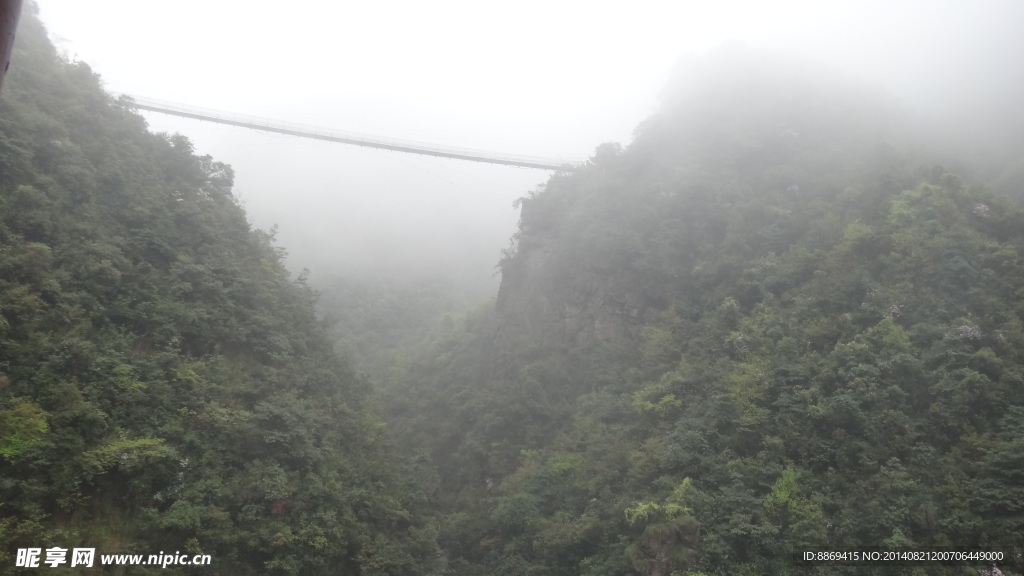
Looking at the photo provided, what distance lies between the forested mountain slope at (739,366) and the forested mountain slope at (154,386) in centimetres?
550

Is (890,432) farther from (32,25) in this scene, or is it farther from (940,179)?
(32,25)

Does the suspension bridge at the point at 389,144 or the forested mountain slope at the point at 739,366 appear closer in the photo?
the forested mountain slope at the point at 739,366

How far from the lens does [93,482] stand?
31.6 feet

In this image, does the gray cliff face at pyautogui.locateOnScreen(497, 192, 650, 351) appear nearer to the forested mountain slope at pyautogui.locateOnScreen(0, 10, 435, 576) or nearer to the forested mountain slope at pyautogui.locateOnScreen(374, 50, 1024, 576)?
the forested mountain slope at pyautogui.locateOnScreen(374, 50, 1024, 576)

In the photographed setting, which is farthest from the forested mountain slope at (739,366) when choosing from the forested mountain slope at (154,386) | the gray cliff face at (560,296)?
the forested mountain slope at (154,386)

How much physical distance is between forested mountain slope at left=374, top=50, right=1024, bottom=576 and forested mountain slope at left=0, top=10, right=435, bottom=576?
18.0 feet

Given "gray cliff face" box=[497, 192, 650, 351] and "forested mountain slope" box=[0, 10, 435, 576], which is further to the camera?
"gray cliff face" box=[497, 192, 650, 351]

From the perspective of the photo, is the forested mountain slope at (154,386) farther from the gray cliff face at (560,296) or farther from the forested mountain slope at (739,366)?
the gray cliff face at (560,296)

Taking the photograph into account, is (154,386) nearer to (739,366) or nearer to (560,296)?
(739,366)

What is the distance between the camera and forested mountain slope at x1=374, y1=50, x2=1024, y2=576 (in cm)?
1221

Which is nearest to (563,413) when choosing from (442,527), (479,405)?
(479,405)

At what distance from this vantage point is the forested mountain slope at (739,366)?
1221 cm

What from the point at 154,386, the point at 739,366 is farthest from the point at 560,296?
the point at 154,386

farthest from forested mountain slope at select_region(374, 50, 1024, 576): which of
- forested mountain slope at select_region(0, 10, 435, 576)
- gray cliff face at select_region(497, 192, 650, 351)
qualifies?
forested mountain slope at select_region(0, 10, 435, 576)
